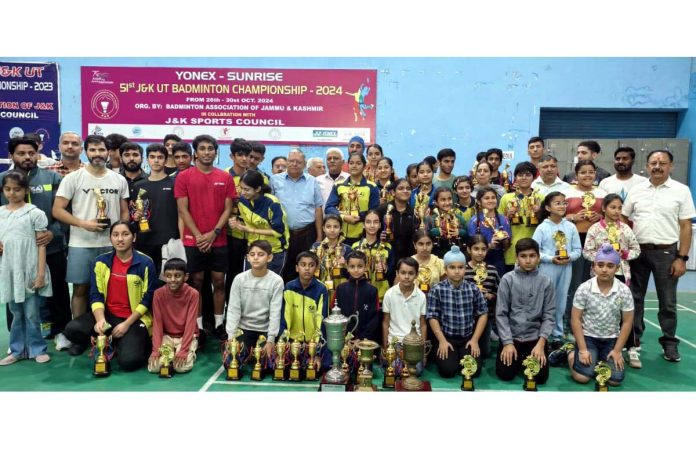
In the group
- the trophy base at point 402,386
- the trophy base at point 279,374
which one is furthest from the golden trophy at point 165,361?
the trophy base at point 402,386

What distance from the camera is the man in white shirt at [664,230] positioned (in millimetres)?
4848

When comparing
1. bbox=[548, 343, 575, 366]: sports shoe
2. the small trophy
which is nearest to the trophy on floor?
the small trophy

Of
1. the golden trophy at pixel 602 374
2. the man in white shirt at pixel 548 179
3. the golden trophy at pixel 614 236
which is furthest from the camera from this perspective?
the man in white shirt at pixel 548 179

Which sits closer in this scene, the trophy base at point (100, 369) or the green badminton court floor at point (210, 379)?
the green badminton court floor at point (210, 379)

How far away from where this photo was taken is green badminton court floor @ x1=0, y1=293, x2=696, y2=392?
4.11 m

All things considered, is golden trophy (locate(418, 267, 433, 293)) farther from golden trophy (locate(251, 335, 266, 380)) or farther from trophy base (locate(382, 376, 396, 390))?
golden trophy (locate(251, 335, 266, 380))

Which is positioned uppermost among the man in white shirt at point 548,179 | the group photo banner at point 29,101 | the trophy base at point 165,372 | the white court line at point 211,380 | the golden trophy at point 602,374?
A: the group photo banner at point 29,101

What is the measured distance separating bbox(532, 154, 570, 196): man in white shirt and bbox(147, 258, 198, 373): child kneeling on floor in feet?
11.8

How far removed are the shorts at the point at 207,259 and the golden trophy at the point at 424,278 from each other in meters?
1.94

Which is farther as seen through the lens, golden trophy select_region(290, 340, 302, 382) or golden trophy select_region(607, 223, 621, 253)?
golden trophy select_region(607, 223, 621, 253)

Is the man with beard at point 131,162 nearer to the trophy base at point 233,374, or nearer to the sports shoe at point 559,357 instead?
the trophy base at point 233,374

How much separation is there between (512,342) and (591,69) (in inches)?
303

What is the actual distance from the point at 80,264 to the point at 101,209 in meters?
0.55

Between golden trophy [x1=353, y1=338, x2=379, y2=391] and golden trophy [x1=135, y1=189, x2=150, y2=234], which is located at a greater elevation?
golden trophy [x1=135, y1=189, x2=150, y2=234]
